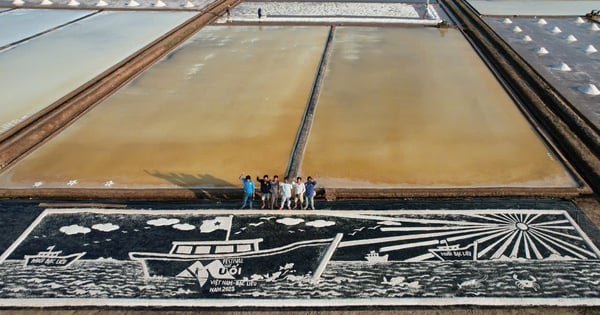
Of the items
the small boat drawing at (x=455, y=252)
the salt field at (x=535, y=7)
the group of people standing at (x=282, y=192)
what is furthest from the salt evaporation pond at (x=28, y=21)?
the salt field at (x=535, y=7)

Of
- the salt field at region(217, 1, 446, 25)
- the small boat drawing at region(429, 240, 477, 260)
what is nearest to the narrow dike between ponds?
the small boat drawing at region(429, 240, 477, 260)

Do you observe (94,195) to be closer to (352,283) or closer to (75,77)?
(352,283)

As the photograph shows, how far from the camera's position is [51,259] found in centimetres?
864

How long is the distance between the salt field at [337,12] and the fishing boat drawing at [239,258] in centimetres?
2035


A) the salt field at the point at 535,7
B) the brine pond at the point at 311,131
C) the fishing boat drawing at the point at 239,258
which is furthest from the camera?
the salt field at the point at 535,7

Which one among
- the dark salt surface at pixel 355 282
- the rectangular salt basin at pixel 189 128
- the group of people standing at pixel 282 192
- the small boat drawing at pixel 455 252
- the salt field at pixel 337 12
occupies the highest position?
the salt field at pixel 337 12

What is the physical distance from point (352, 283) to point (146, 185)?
239 inches

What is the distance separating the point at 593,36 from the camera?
23.8 metres

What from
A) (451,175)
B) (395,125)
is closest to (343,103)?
(395,125)

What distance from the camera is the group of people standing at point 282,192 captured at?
9609 millimetres

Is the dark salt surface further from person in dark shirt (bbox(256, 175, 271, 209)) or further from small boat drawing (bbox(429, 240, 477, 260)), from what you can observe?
person in dark shirt (bbox(256, 175, 271, 209))

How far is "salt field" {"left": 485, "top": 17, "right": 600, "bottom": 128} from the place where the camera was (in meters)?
15.8

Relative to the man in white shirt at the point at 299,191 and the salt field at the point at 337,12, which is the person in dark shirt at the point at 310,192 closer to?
the man in white shirt at the point at 299,191

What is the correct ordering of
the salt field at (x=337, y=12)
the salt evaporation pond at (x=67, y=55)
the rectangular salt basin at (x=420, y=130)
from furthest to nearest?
the salt field at (x=337, y=12) → the salt evaporation pond at (x=67, y=55) → the rectangular salt basin at (x=420, y=130)
